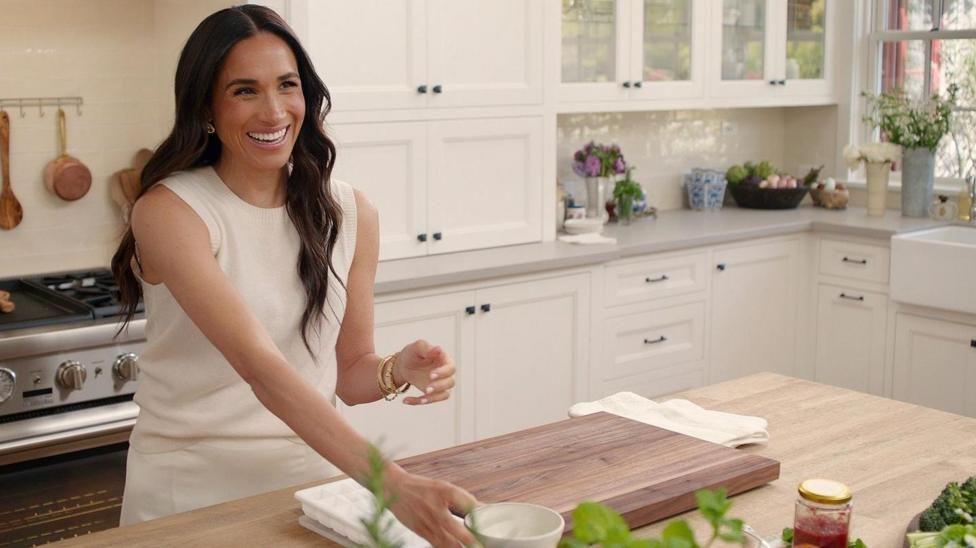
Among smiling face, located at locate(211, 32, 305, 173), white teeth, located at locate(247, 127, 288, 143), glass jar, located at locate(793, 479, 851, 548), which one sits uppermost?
smiling face, located at locate(211, 32, 305, 173)

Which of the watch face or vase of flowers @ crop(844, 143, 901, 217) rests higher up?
vase of flowers @ crop(844, 143, 901, 217)

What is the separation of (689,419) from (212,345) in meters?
0.88

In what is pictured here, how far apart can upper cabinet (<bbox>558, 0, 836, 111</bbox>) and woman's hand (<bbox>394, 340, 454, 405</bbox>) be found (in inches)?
90.9

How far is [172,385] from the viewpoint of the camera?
207 cm

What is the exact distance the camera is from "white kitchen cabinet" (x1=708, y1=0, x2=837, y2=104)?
4.80 m

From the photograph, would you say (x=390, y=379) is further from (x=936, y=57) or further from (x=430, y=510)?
(x=936, y=57)

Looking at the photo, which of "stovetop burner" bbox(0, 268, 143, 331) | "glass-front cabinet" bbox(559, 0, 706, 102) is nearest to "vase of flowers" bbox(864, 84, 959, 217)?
"glass-front cabinet" bbox(559, 0, 706, 102)

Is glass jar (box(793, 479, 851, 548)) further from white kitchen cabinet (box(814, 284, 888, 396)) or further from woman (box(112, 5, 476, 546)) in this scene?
white kitchen cabinet (box(814, 284, 888, 396))

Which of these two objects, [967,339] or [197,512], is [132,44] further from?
[967,339]

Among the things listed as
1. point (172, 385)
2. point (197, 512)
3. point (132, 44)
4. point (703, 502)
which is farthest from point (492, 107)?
point (703, 502)

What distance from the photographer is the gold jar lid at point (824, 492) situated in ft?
4.75

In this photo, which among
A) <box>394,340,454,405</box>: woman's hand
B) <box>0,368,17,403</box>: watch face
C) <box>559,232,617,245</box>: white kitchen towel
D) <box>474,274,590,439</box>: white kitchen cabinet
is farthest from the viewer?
<box>559,232,617,245</box>: white kitchen towel

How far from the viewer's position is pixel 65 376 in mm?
2938

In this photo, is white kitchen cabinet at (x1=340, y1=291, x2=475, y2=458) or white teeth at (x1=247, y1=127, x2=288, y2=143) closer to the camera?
white teeth at (x1=247, y1=127, x2=288, y2=143)
